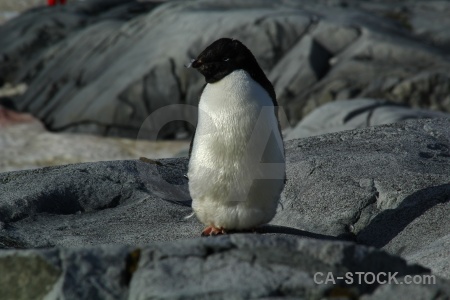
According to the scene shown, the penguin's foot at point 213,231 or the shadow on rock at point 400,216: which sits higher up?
the penguin's foot at point 213,231

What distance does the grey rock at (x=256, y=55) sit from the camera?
1134cm

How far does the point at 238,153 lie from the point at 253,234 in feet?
3.28

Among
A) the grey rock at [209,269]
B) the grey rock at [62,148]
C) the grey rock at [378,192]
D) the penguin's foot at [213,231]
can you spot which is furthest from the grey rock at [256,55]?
the grey rock at [209,269]

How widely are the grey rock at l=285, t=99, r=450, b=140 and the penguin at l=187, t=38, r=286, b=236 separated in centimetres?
433

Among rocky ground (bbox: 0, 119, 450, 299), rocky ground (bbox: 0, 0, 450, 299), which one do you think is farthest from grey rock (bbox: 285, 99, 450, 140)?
rocky ground (bbox: 0, 119, 450, 299)

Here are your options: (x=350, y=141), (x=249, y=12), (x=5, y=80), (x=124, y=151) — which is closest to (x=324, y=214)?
(x=350, y=141)

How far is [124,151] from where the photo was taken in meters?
10.7

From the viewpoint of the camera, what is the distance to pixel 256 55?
38.9 feet

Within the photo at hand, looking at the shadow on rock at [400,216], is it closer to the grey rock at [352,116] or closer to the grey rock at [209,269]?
the grey rock at [209,269]

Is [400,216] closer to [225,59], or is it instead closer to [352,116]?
[225,59]

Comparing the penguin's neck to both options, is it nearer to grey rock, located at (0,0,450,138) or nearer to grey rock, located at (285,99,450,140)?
grey rock, located at (285,99,450,140)

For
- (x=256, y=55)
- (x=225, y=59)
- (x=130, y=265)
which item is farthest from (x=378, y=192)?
(x=256, y=55)

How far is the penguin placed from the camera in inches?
172

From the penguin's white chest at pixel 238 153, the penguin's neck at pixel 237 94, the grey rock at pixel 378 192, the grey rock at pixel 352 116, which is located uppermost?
the penguin's neck at pixel 237 94
